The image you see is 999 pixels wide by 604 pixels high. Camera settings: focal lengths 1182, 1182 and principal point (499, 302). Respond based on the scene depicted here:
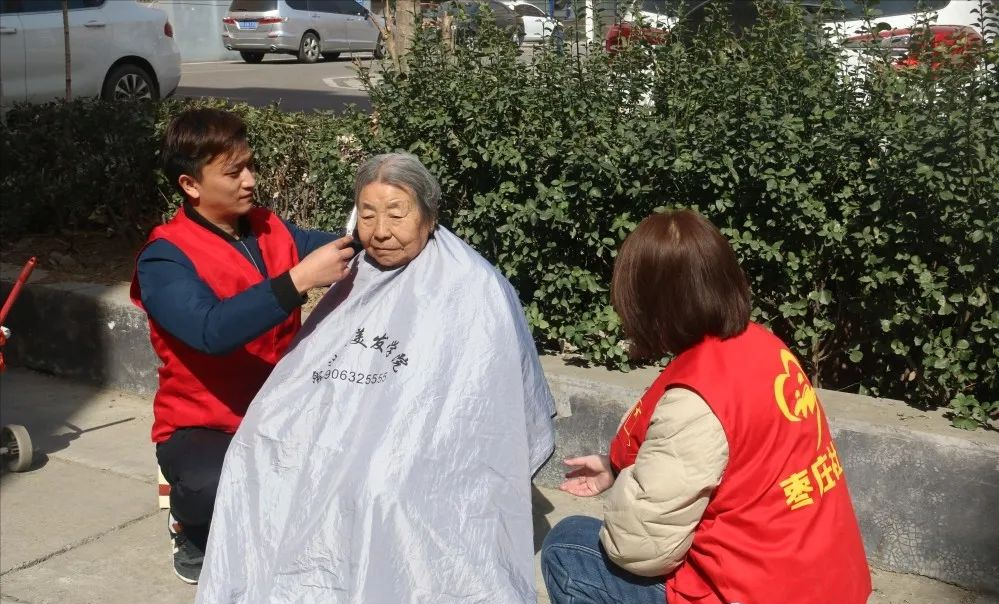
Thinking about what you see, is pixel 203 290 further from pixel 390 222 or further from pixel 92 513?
pixel 92 513

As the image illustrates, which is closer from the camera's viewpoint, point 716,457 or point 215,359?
point 716,457

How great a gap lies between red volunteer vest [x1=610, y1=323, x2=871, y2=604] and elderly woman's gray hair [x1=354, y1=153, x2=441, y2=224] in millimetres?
987

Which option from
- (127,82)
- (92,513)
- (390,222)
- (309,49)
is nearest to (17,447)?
(92,513)

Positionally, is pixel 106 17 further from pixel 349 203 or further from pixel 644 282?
pixel 644 282

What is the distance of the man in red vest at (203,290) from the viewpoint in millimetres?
Result: 3246

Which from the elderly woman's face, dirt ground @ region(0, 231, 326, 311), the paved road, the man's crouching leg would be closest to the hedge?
the elderly woman's face

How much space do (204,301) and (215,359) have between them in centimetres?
35

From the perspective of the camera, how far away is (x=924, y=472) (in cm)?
366

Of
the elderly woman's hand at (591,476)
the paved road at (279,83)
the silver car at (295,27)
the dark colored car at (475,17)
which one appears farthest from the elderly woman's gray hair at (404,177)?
the silver car at (295,27)

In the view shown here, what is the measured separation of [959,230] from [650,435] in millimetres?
1884

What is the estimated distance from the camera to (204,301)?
317 cm

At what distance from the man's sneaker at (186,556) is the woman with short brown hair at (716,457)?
1853mm

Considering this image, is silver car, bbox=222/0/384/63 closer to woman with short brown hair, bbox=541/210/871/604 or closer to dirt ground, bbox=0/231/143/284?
dirt ground, bbox=0/231/143/284

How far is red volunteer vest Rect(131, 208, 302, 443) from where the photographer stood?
3.40 m
